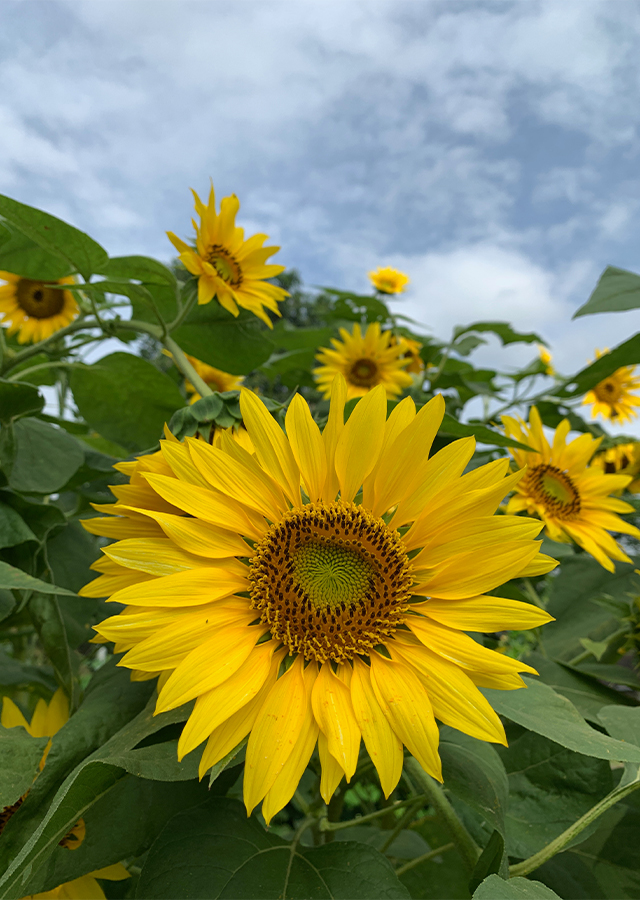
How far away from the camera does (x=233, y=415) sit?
65 centimetres

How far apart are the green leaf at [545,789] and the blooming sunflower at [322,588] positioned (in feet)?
0.82

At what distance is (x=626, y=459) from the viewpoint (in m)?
1.56

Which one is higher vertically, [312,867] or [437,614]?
[437,614]

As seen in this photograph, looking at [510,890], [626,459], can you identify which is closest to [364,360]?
[626,459]

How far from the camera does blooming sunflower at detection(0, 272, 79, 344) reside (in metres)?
1.69

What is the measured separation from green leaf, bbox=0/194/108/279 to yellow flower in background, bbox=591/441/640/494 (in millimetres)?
1201

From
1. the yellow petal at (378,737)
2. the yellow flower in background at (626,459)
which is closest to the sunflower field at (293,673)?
the yellow petal at (378,737)

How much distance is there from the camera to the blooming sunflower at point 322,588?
17.8 inches

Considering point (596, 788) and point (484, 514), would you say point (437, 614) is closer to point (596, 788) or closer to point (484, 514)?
point (484, 514)

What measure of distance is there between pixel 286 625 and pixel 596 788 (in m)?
0.37

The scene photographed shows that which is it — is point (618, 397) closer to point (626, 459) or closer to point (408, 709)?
point (626, 459)

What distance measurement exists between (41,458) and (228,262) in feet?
1.38

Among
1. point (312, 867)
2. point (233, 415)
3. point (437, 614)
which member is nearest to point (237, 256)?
point (233, 415)

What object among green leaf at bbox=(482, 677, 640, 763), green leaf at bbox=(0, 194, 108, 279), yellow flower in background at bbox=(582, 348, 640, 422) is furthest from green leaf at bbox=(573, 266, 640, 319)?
yellow flower in background at bbox=(582, 348, 640, 422)
